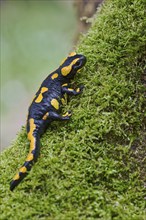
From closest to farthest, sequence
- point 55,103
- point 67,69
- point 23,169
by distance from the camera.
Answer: point 23,169 → point 55,103 → point 67,69

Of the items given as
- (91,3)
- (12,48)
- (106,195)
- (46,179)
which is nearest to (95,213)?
(106,195)

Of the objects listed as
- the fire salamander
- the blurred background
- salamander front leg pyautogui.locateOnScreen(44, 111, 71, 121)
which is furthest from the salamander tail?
the blurred background

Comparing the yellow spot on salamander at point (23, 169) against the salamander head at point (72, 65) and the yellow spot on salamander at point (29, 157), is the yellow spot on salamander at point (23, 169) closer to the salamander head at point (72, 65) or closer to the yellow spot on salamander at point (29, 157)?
the yellow spot on salamander at point (29, 157)

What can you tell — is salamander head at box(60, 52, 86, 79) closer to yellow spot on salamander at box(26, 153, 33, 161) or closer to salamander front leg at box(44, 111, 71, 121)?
salamander front leg at box(44, 111, 71, 121)

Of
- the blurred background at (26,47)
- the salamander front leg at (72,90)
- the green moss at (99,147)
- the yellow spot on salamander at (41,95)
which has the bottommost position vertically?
the green moss at (99,147)

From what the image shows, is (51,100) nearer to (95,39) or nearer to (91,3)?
(95,39)

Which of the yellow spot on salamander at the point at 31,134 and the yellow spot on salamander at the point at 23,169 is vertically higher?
the yellow spot on salamander at the point at 31,134

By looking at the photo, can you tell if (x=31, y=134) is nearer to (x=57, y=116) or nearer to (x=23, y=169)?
(x=57, y=116)

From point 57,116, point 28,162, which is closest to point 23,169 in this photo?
point 28,162

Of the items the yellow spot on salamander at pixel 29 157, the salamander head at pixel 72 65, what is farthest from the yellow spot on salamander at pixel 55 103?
the yellow spot on salamander at pixel 29 157
